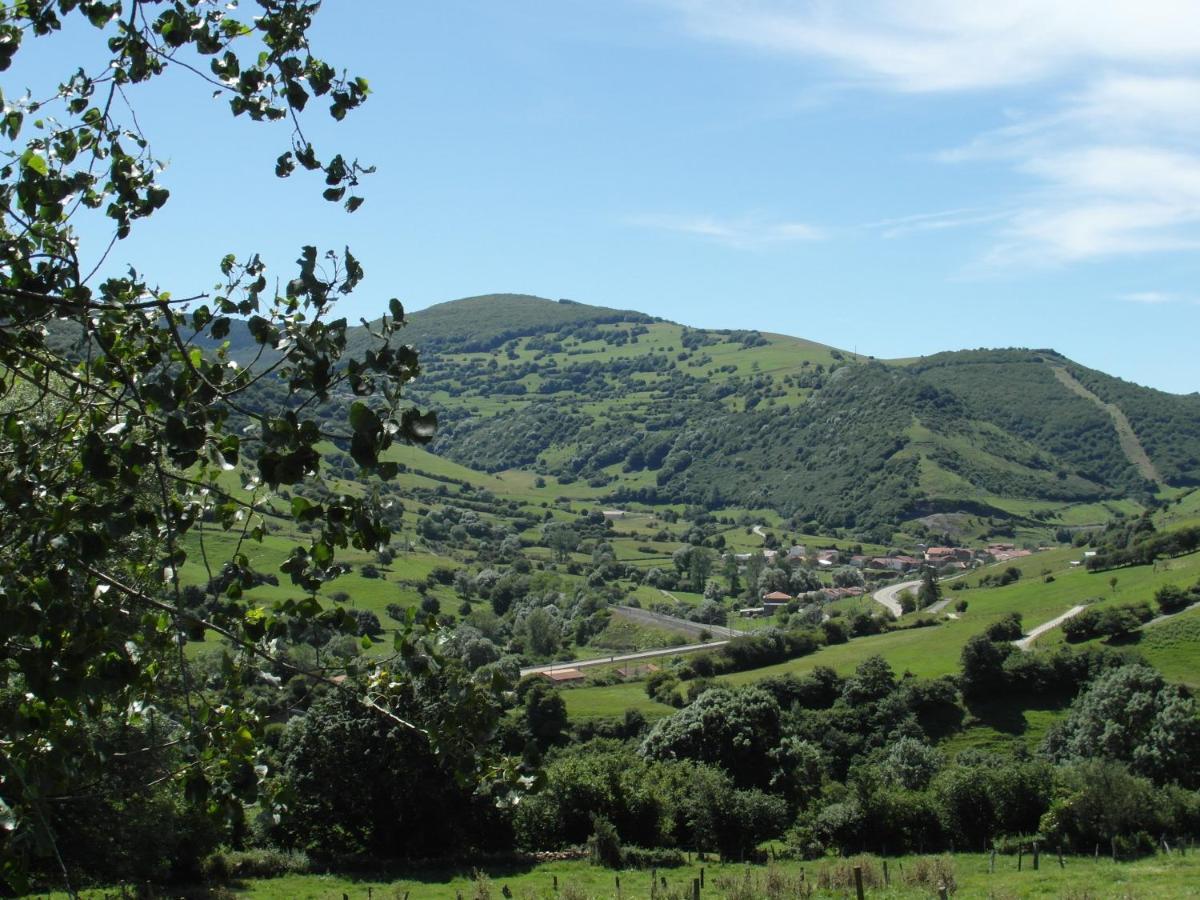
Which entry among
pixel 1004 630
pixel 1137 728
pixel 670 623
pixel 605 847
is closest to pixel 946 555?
pixel 670 623

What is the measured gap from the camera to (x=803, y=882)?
22.1 m

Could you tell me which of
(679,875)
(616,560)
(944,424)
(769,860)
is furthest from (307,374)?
(944,424)

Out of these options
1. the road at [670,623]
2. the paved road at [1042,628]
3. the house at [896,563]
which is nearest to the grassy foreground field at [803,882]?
the paved road at [1042,628]

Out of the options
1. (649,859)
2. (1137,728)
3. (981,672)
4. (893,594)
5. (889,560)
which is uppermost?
(889,560)

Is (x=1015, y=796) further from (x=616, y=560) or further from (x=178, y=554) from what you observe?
(x=616, y=560)

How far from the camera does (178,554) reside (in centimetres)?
427

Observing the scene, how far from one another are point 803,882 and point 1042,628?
168 ft

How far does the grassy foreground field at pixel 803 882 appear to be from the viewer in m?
21.6

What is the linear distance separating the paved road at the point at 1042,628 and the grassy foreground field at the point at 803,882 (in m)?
30.6

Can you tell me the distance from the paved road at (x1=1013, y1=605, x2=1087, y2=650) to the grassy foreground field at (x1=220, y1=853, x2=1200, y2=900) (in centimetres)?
3062

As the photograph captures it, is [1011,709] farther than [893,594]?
No

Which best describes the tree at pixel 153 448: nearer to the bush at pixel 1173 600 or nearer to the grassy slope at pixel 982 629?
the grassy slope at pixel 982 629

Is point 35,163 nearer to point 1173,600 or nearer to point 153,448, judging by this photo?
point 153,448

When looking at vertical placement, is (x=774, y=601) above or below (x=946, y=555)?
below
